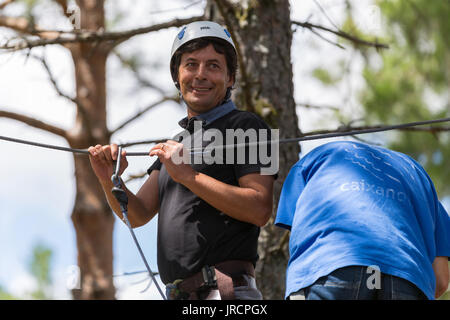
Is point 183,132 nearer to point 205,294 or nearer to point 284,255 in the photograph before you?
point 205,294

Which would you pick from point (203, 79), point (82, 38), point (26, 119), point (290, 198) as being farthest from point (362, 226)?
point (26, 119)

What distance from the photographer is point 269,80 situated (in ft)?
13.1

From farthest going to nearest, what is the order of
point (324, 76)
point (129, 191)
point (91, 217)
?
point (324, 76) < point (91, 217) < point (129, 191)

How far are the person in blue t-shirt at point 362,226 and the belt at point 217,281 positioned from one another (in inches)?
11.6

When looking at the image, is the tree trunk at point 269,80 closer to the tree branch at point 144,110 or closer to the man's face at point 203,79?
the man's face at point 203,79

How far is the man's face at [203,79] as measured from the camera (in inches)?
110

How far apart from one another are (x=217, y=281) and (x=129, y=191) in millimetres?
690

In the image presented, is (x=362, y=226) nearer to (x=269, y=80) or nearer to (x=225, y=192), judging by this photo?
(x=225, y=192)

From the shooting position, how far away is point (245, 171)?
256 centimetres

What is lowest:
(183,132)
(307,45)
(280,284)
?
(280,284)

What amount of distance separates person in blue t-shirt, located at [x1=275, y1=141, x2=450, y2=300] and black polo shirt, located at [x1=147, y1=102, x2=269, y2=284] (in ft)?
0.86

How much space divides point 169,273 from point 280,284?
1.42 metres
